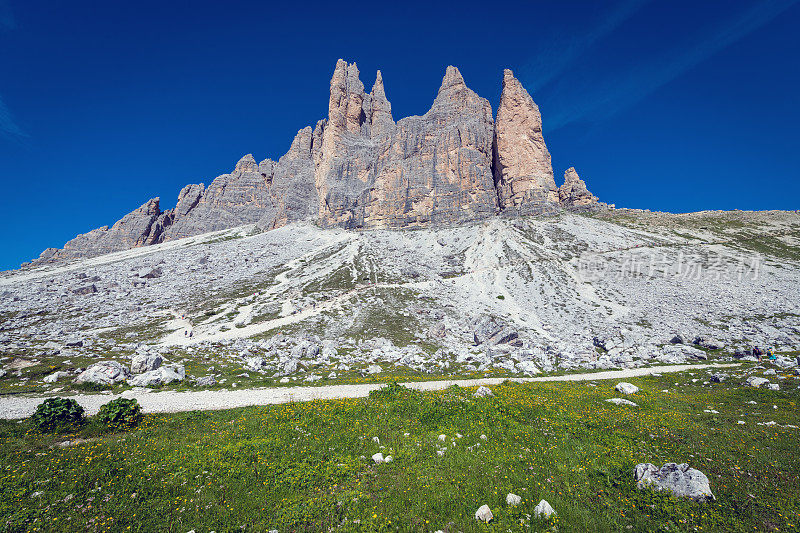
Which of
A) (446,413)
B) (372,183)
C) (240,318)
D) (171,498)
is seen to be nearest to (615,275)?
(446,413)

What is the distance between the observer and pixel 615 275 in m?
66.6

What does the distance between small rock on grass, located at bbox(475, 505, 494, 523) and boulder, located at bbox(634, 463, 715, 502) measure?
4.22 m

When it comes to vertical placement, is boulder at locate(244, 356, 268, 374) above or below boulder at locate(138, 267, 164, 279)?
below

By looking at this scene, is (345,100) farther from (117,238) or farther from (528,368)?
(528,368)

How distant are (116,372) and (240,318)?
2779 centimetres

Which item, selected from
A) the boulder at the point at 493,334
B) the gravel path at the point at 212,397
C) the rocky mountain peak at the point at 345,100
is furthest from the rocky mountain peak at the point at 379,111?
the gravel path at the point at 212,397

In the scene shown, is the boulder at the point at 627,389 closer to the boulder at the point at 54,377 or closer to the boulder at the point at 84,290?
the boulder at the point at 54,377

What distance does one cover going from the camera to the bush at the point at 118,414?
478 inches

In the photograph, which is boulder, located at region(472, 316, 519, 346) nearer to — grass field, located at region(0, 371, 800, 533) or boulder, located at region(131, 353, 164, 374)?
grass field, located at region(0, 371, 800, 533)

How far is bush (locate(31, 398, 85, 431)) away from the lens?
11.7 metres

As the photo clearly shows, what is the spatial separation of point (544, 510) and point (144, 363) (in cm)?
2863

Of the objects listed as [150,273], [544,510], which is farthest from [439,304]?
[150,273]

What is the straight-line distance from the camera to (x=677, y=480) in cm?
765

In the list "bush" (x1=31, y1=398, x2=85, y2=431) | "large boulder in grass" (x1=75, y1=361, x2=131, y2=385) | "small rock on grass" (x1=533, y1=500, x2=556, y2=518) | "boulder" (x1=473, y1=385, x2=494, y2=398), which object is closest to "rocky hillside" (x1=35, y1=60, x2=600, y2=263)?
"boulder" (x1=473, y1=385, x2=494, y2=398)
